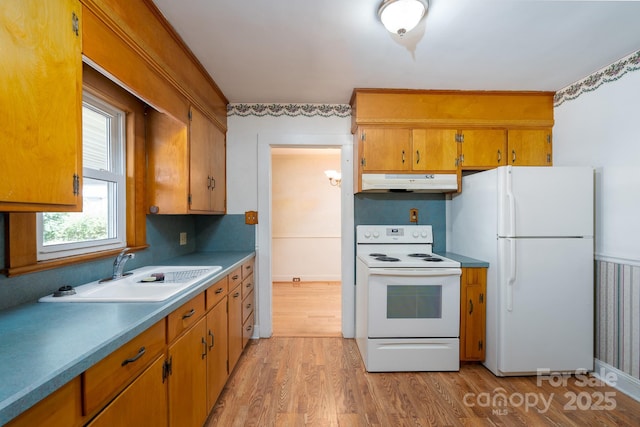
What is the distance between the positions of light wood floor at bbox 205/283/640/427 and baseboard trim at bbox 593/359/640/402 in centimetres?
6

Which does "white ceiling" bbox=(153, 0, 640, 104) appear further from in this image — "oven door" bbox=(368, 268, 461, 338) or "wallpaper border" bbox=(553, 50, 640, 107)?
"oven door" bbox=(368, 268, 461, 338)

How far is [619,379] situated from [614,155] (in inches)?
63.0

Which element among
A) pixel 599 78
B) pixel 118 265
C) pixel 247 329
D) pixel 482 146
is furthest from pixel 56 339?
pixel 599 78

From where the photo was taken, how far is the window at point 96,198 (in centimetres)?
143

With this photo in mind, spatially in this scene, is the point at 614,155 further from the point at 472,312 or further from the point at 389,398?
the point at 389,398

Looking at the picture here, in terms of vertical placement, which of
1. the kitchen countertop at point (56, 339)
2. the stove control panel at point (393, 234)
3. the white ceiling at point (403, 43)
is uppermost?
the white ceiling at point (403, 43)

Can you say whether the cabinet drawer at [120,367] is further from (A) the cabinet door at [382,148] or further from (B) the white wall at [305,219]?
(B) the white wall at [305,219]

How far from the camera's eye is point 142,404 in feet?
3.39

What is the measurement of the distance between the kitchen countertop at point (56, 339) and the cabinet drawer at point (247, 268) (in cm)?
110

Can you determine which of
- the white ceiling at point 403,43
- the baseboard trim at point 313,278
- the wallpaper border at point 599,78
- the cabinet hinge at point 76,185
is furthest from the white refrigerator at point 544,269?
the baseboard trim at point 313,278

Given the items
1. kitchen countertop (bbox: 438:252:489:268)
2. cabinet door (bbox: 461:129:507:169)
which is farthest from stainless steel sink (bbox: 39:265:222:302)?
cabinet door (bbox: 461:129:507:169)

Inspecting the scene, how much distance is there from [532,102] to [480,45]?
1.11m

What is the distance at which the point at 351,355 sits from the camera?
2.54 m

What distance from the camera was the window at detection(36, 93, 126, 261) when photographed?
1.43 metres
